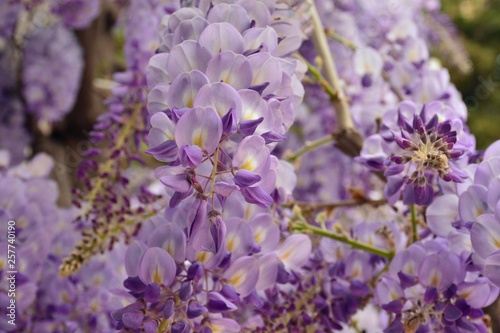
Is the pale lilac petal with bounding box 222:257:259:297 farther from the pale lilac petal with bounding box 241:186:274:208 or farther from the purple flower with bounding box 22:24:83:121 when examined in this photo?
the purple flower with bounding box 22:24:83:121

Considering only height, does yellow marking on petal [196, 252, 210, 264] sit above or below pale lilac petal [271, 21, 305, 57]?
below

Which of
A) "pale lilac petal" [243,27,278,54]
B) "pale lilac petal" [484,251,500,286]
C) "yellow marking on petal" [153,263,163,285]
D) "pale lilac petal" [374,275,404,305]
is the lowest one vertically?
"pale lilac petal" [374,275,404,305]

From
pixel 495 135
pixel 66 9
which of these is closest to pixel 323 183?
pixel 66 9

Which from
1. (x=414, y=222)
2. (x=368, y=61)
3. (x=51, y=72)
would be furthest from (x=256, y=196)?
(x=51, y=72)

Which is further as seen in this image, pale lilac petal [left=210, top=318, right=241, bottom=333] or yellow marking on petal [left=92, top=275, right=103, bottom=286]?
yellow marking on petal [left=92, top=275, right=103, bottom=286]

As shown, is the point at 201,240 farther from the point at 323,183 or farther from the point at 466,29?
the point at 466,29

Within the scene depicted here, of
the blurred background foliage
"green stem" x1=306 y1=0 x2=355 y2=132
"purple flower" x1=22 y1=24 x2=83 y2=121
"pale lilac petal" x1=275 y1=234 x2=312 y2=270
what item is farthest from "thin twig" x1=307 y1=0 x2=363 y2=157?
the blurred background foliage
